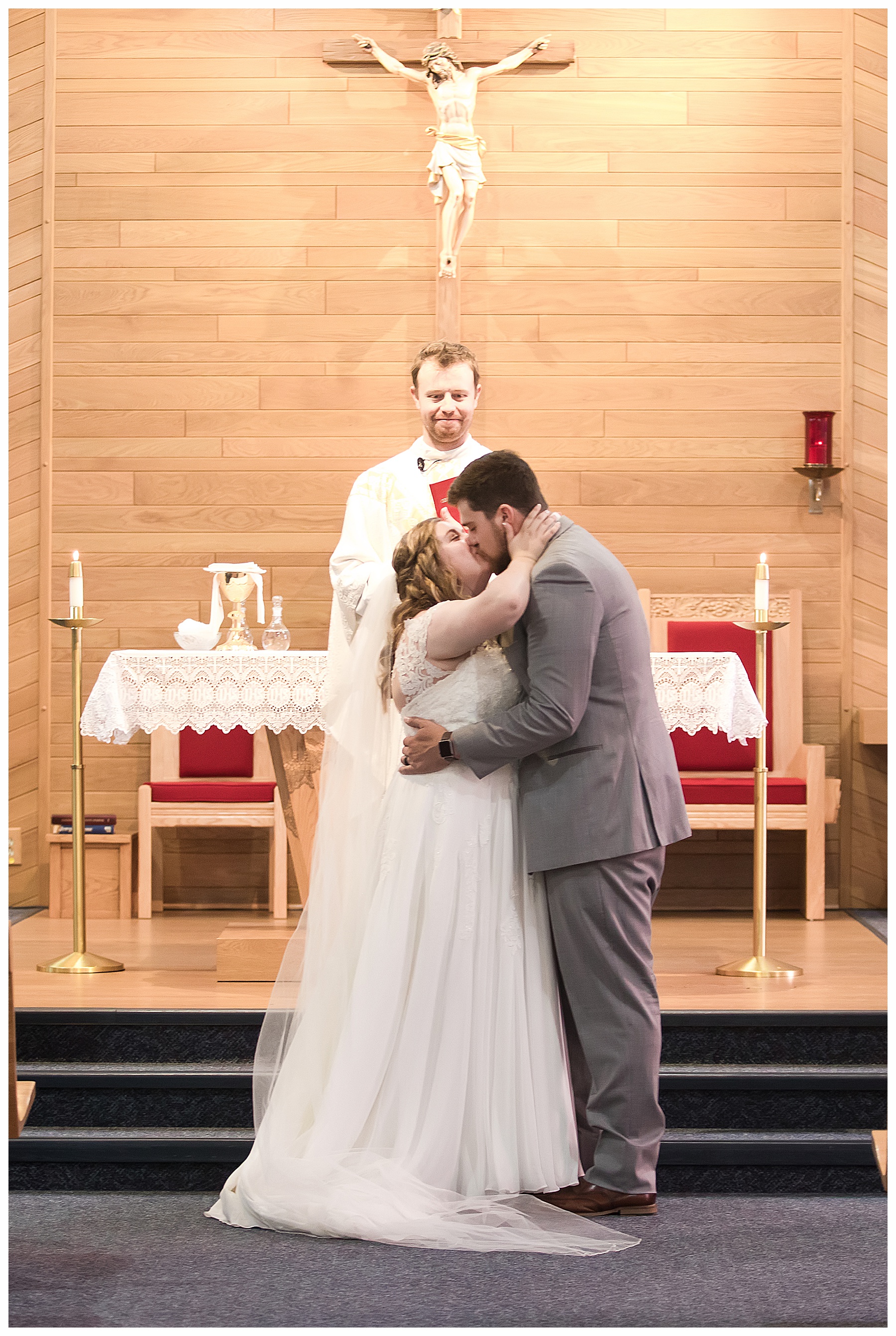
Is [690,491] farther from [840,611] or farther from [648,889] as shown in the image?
[648,889]

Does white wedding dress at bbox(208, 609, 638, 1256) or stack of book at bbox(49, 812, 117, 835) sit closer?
white wedding dress at bbox(208, 609, 638, 1256)

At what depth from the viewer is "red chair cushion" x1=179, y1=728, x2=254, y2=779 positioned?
5.71 m

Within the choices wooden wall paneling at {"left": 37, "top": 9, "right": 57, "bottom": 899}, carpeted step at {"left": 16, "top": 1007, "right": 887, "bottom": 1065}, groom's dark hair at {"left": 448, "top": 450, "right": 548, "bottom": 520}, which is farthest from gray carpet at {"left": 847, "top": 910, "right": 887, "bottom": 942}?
wooden wall paneling at {"left": 37, "top": 9, "right": 57, "bottom": 899}

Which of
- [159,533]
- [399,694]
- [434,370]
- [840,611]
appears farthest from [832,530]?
[399,694]

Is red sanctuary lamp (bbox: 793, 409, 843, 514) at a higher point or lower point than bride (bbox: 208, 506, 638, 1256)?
higher

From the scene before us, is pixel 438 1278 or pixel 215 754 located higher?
pixel 215 754

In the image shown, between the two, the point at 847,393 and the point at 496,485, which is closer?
the point at 496,485

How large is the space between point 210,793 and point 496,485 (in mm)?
2824

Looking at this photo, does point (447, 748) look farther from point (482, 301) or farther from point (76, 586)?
point (482, 301)

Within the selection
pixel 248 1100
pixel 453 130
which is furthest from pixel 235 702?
pixel 453 130

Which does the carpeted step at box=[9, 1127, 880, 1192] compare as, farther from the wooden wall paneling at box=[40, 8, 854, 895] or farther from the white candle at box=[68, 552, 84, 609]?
the wooden wall paneling at box=[40, 8, 854, 895]

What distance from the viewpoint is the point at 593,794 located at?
2953 millimetres

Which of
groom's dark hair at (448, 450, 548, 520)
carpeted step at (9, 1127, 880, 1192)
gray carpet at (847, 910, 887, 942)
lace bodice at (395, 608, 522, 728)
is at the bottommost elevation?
carpeted step at (9, 1127, 880, 1192)

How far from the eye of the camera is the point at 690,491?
591 cm
